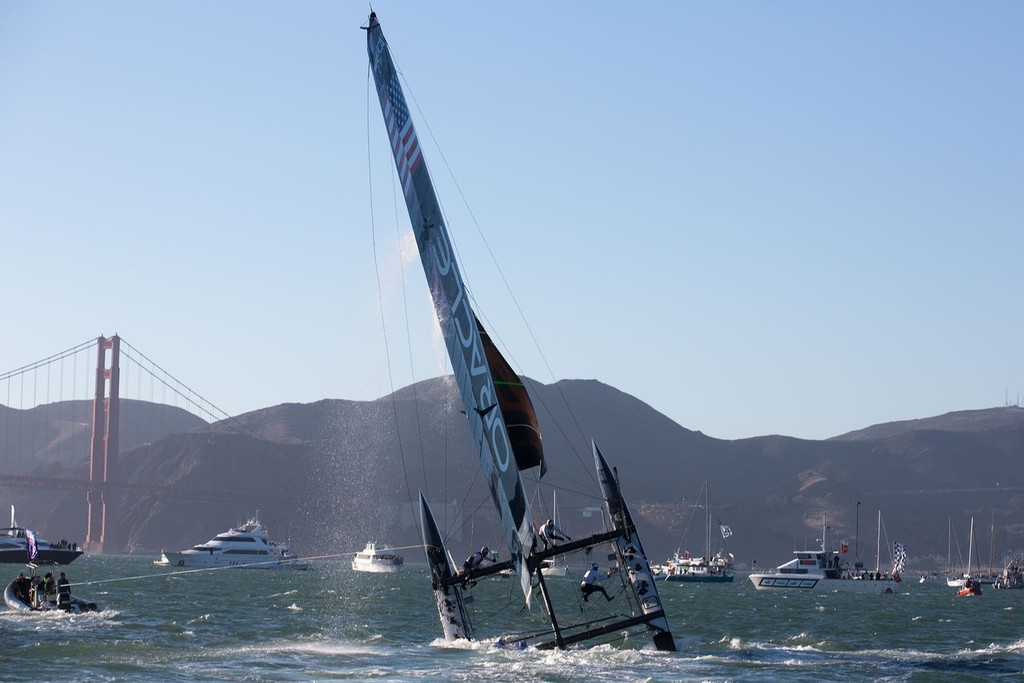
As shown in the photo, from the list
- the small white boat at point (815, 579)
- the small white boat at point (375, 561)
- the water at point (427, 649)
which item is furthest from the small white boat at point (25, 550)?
the water at point (427, 649)

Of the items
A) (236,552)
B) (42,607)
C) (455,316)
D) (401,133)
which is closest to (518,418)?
(455,316)

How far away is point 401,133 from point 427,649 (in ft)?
31.9

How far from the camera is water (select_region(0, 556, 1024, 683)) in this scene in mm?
24047

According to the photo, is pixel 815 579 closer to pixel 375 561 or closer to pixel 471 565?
pixel 375 561

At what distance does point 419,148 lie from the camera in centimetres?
2580

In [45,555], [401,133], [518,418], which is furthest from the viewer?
[45,555]

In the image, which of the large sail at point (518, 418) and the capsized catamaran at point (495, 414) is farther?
the large sail at point (518, 418)

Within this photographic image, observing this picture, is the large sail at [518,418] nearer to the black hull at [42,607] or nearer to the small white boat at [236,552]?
the black hull at [42,607]

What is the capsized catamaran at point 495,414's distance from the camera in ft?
79.5

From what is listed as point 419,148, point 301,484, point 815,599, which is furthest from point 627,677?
point 301,484

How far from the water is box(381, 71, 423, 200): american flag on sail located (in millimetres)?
8356

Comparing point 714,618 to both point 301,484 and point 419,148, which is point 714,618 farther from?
point 301,484

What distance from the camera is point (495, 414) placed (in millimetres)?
24484

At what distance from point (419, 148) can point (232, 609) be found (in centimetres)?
2241
